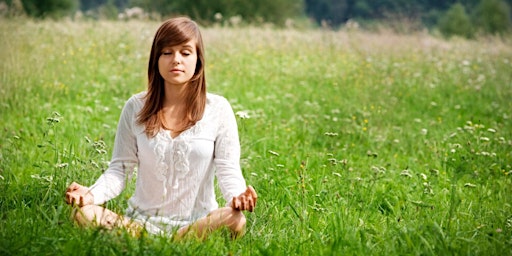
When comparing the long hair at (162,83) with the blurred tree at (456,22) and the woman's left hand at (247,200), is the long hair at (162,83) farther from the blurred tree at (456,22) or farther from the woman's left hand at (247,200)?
the blurred tree at (456,22)

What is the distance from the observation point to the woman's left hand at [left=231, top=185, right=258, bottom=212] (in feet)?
9.15

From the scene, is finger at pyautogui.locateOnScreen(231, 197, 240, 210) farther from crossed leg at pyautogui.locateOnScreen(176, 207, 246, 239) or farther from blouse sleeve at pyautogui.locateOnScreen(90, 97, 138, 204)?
blouse sleeve at pyautogui.locateOnScreen(90, 97, 138, 204)

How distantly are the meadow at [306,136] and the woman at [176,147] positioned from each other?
25 cm

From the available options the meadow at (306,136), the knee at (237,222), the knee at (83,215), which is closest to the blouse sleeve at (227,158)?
the knee at (237,222)

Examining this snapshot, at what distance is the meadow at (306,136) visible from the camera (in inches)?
117

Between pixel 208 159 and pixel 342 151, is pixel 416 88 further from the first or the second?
pixel 208 159

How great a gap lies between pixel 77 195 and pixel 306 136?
10.1ft

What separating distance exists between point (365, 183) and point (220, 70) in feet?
15.4

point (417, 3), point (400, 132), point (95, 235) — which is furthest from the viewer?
point (417, 3)

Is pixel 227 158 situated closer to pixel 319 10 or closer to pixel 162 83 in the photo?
pixel 162 83

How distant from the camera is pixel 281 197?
12.9 ft

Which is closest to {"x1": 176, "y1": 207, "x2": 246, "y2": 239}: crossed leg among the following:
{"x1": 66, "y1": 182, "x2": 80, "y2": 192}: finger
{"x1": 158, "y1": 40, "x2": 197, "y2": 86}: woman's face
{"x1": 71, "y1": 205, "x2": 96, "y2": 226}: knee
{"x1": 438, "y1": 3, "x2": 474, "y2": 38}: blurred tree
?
{"x1": 71, "y1": 205, "x2": 96, "y2": 226}: knee

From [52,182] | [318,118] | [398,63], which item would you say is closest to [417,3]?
[398,63]

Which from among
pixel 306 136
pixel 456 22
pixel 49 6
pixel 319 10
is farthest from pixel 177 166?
pixel 319 10
